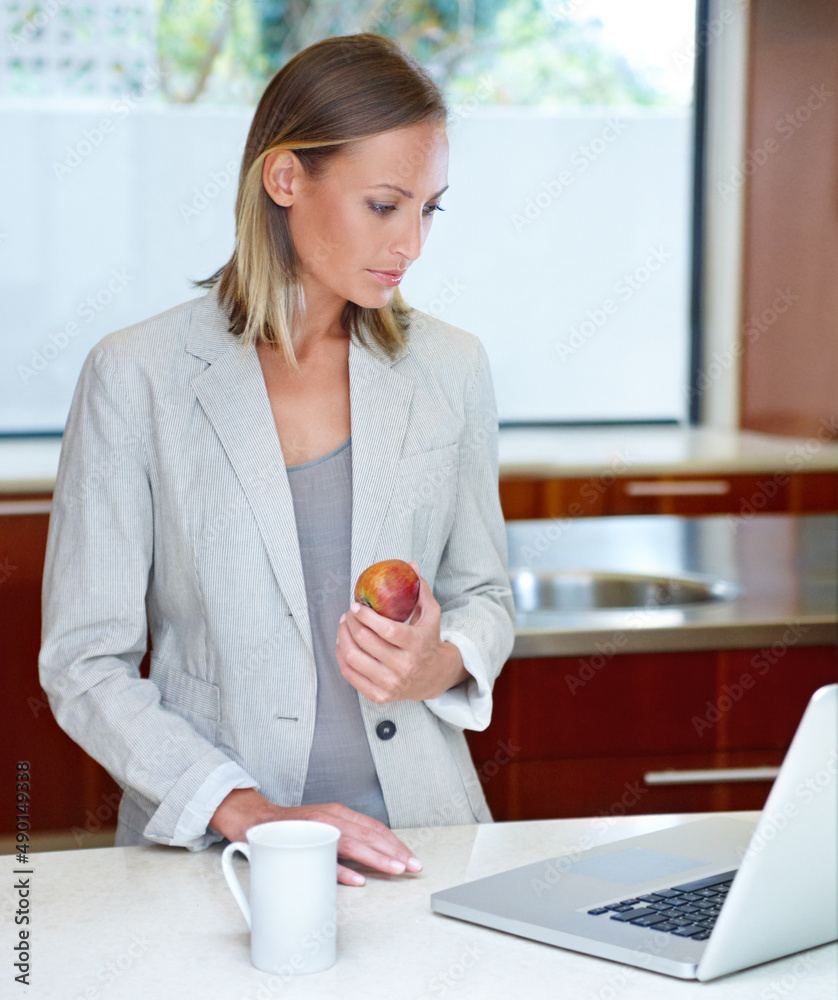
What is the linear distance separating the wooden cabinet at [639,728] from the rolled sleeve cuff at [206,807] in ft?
2.70

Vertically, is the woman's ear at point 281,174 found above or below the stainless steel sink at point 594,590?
Result: above

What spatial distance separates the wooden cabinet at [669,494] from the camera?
2594mm

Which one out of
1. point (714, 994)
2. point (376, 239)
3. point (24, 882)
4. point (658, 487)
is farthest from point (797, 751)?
point (658, 487)

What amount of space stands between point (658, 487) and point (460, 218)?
2.86 ft

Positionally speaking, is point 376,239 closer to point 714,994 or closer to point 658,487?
point 714,994

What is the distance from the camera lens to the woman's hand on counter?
108 centimetres

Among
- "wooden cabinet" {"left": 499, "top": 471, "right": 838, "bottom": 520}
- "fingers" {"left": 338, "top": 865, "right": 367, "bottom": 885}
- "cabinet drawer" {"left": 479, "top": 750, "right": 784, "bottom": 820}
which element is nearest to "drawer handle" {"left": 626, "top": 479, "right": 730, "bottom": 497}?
"wooden cabinet" {"left": 499, "top": 471, "right": 838, "bottom": 520}

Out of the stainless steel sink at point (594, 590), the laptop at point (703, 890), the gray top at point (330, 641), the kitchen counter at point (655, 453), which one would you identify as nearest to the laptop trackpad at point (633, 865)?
the laptop at point (703, 890)

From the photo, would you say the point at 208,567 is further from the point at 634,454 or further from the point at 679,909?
the point at 634,454

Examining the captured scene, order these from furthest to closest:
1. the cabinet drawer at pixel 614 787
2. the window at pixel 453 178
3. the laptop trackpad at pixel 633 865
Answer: the window at pixel 453 178 < the cabinet drawer at pixel 614 787 < the laptop trackpad at pixel 633 865

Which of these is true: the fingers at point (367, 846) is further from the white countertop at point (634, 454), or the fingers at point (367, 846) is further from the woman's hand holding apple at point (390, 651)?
the white countertop at point (634, 454)

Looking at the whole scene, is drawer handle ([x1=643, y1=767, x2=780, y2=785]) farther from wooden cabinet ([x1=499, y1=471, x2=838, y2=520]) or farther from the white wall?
the white wall

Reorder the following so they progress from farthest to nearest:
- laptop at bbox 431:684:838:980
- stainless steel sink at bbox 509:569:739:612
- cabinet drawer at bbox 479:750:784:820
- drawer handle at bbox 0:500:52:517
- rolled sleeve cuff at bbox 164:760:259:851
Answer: stainless steel sink at bbox 509:569:739:612, drawer handle at bbox 0:500:52:517, cabinet drawer at bbox 479:750:784:820, rolled sleeve cuff at bbox 164:760:259:851, laptop at bbox 431:684:838:980

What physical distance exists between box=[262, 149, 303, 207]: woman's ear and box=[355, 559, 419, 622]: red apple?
468 mm
